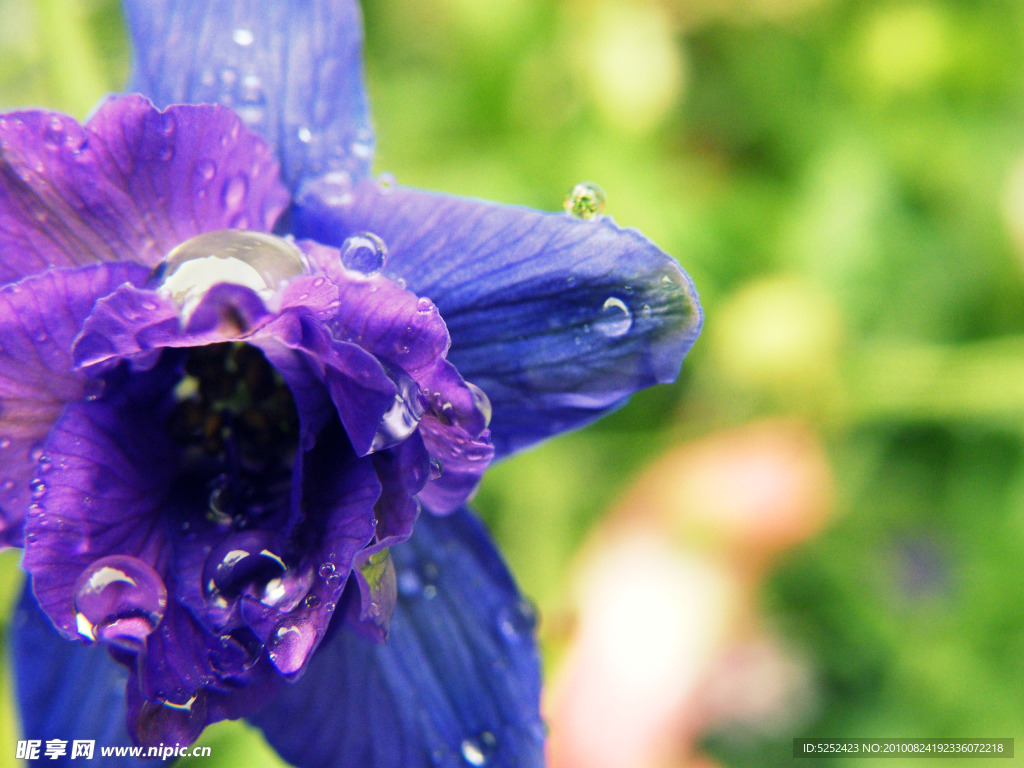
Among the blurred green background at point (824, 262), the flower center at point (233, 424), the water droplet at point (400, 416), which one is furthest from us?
the blurred green background at point (824, 262)

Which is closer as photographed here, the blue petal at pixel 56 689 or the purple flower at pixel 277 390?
the purple flower at pixel 277 390

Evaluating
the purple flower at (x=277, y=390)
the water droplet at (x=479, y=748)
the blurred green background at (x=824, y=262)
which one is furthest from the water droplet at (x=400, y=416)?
the blurred green background at (x=824, y=262)

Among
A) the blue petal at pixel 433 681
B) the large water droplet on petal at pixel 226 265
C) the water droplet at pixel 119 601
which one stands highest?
the large water droplet on petal at pixel 226 265

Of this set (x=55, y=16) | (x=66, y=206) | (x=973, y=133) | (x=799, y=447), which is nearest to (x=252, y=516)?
(x=66, y=206)

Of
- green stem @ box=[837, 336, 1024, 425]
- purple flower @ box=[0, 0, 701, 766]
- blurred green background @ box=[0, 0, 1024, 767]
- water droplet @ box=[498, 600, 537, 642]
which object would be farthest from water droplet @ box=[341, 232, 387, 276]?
green stem @ box=[837, 336, 1024, 425]

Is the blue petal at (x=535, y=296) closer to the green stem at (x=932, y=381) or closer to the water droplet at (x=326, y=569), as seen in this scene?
the water droplet at (x=326, y=569)

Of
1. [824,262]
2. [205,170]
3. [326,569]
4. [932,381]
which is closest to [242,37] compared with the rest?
[205,170]

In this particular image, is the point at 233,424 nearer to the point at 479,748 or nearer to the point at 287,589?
the point at 287,589

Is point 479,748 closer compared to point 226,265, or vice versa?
point 226,265
